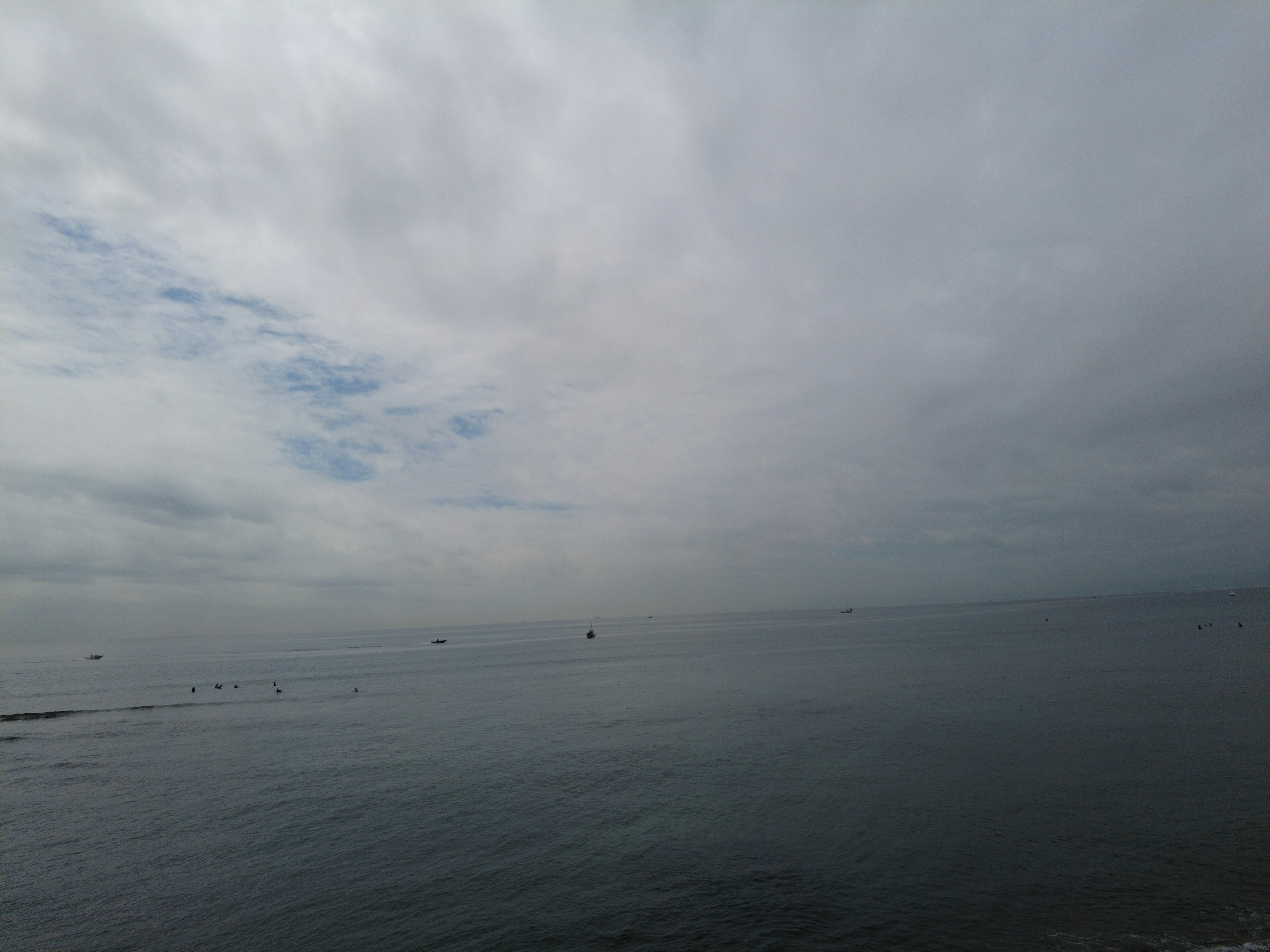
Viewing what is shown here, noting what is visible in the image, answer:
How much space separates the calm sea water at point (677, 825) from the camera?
86.6 feet

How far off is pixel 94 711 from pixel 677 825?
110m

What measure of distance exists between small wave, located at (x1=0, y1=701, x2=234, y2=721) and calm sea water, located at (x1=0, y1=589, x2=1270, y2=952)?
43.3 ft

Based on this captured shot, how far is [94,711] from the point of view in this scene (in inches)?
3883

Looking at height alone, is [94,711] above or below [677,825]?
below

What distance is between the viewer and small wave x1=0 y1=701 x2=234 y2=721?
9219 cm

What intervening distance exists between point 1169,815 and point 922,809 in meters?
12.7

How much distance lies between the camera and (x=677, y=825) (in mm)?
37062

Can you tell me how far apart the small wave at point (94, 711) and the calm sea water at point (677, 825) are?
13.2m

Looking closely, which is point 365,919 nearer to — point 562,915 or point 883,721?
point 562,915

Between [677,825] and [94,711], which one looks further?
[94,711]

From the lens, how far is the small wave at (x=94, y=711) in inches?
3629

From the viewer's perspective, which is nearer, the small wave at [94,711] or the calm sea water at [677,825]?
the calm sea water at [677,825]

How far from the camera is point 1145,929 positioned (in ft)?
78.1

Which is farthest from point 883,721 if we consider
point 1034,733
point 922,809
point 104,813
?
point 104,813
